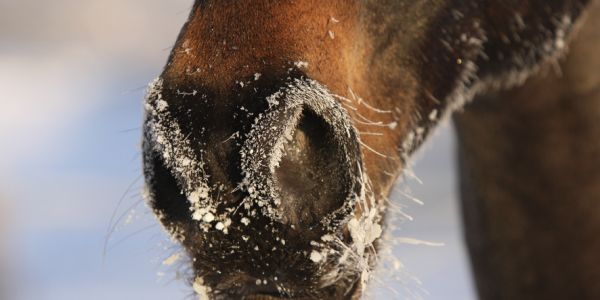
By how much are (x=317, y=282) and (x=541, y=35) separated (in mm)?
834

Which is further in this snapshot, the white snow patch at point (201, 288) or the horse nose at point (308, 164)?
the white snow patch at point (201, 288)

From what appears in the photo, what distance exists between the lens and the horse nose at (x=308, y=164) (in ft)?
1.54

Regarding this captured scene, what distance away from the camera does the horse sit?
48cm

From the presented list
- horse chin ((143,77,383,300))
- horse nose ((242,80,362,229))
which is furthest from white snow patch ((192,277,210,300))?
horse nose ((242,80,362,229))

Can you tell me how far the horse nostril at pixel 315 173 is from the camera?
20.1 inches

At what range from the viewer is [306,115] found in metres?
0.51

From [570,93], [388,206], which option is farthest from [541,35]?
[388,206]

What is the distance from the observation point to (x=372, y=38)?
79cm

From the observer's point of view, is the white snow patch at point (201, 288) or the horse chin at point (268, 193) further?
the white snow patch at point (201, 288)

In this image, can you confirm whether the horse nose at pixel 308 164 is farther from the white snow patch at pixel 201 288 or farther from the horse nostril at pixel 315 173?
the white snow patch at pixel 201 288

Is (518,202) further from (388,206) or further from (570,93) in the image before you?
(388,206)

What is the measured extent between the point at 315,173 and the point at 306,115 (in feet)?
0.24

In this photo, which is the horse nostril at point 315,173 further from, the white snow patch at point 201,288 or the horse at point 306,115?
the white snow patch at point 201,288

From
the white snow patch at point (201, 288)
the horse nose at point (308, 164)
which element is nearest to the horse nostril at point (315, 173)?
the horse nose at point (308, 164)
